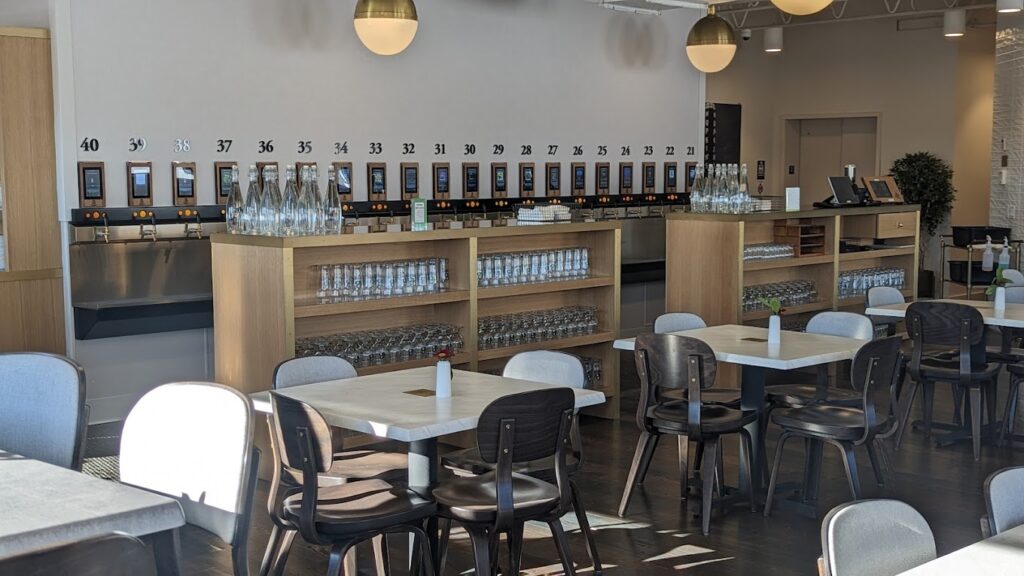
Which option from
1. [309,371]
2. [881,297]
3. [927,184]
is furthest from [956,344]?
[927,184]

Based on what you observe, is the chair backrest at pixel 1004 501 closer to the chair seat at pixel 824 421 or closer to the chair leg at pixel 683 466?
the chair seat at pixel 824 421

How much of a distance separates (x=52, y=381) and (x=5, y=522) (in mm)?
1132

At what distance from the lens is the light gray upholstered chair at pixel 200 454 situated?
3080mm

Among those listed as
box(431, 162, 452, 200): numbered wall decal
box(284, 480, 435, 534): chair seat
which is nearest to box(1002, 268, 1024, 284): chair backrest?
box(431, 162, 452, 200): numbered wall decal

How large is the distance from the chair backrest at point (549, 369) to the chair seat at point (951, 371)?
2722mm

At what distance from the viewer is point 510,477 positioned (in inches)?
148

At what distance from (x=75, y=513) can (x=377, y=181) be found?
21.8ft

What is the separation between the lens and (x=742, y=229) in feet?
26.0

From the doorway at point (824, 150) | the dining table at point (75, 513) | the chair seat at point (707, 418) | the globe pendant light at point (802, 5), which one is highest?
the globe pendant light at point (802, 5)

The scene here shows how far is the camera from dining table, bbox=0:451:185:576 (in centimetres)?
248

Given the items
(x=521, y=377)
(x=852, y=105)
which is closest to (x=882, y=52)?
(x=852, y=105)

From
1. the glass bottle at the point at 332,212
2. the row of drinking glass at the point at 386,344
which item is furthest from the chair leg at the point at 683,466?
the glass bottle at the point at 332,212

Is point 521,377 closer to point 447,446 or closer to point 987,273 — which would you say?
point 447,446

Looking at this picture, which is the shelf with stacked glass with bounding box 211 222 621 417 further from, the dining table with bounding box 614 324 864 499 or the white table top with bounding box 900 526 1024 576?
the white table top with bounding box 900 526 1024 576
